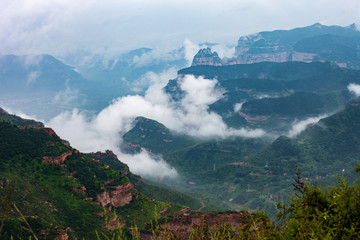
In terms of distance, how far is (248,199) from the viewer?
18388 cm

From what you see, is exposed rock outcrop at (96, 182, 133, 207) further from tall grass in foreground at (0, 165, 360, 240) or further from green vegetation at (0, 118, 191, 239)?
tall grass in foreground at (0, 165, 360, 240)

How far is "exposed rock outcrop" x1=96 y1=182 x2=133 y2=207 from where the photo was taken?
268 feet

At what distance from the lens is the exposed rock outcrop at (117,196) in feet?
268

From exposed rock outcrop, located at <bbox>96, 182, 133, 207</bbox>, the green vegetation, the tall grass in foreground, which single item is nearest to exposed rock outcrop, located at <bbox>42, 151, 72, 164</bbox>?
the green vegetation

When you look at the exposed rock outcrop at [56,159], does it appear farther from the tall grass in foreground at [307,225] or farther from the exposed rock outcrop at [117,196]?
the tall grass in foreground at [307,225]

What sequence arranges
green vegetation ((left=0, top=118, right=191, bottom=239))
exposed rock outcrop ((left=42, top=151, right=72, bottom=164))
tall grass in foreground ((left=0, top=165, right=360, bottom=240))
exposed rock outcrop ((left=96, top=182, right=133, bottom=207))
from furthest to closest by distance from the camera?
exposed rock outcrop ((left=96, top=182, right=133, bottom=207)), exposed rock outcrop ((left=42, top=151, right=72, bottom=164)), green vegetation ((left=0, top=118, right=191, bottom=239)), tall grass in foreground ((left=0, top=165, right=360, bottom=240))

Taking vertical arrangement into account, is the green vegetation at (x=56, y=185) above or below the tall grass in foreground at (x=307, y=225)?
below

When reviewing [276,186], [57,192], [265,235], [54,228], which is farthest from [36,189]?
[276,186]

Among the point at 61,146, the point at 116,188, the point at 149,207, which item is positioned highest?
the point at 61,146

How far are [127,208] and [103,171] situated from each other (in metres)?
13.8

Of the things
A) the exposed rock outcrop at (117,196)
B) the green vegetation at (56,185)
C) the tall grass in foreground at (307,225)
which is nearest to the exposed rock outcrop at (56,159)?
the green vegetation at (56,185)

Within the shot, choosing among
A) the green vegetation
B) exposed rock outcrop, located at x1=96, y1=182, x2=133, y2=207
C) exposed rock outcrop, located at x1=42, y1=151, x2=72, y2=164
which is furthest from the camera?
exposed rock outcrop, located at x1=96, y1=182, x2=133, y2=207

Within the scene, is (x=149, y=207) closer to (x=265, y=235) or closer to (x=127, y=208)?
(x=127, y=208)

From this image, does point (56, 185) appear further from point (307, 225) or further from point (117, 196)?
point (307, 225)
